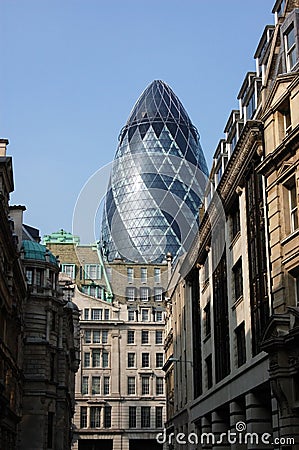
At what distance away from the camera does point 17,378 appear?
6103cm

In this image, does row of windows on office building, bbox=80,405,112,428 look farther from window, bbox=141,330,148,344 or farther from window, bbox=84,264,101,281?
window, bbox=84,264,101,281

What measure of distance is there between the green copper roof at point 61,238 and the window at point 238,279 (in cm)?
10393

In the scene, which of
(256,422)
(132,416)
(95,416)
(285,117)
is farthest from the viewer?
(132,416)

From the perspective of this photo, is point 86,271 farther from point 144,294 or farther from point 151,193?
point 151,193

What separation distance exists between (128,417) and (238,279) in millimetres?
88392

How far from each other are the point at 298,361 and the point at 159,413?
10198cm

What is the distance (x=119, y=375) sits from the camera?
129 m

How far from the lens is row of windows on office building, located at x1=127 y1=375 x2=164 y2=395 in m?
130

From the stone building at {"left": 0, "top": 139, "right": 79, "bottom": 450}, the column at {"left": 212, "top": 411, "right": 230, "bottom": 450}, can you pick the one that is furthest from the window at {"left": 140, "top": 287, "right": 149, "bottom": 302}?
the column at {"left": 212, "top": 411, "right": 230, "bottom": 450}

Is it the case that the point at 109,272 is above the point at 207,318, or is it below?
above

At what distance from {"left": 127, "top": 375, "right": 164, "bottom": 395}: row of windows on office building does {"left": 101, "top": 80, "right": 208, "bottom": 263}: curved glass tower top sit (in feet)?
169

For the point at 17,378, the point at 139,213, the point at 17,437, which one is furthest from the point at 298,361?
the point at 139,213

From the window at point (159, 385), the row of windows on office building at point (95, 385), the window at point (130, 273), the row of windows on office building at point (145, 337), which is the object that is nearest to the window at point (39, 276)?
the row of windows on office building at point (95, 385)

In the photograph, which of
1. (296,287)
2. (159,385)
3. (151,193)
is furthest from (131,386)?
(296,287)
